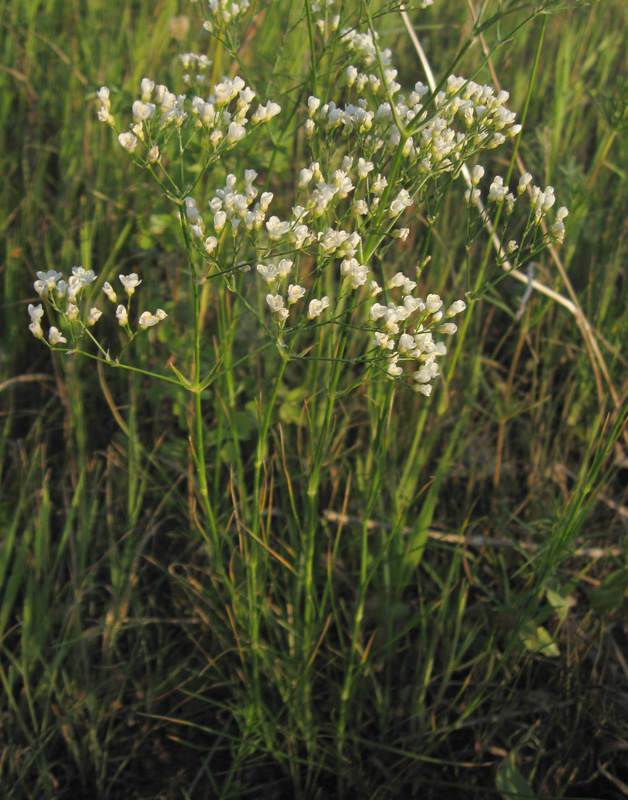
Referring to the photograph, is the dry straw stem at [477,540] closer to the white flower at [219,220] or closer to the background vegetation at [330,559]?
the background vegetation at [330,559]

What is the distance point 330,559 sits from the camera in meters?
1.52

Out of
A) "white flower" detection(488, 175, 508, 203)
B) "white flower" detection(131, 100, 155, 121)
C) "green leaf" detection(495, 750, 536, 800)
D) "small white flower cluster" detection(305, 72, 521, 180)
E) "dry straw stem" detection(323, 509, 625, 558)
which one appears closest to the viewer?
"white flower" detection(131, 100, 155, 121)

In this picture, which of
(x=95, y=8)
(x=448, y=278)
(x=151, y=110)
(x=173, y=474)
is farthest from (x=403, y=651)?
(x=95, y=8)

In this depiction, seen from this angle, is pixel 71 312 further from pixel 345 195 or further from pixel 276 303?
pixel 345 195

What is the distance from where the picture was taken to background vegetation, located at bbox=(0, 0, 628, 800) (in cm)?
166

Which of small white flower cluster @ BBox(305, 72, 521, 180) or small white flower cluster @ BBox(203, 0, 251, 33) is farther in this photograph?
small white flower cluster @ BBox(203, 0, 251, 33)

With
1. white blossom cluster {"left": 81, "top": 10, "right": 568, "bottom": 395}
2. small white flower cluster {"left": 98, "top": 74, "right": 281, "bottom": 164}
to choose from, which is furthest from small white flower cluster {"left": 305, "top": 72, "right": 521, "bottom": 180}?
small white flower cluster {"left": 98, "top": 74, "right": 281, "bottom": 164}

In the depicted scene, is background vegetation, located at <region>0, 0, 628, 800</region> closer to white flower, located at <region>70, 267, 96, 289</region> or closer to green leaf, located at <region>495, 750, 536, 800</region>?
green leaf, located at <region>495, 750, 536, 800</region>

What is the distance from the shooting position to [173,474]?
217 centimetres

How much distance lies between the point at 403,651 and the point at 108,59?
244 cm

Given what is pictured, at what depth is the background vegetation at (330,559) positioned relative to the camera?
1.66m

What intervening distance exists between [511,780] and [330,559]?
663 mm

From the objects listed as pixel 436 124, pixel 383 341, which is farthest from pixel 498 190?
pixel 383 341

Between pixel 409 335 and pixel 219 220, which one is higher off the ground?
pixel 219 220
